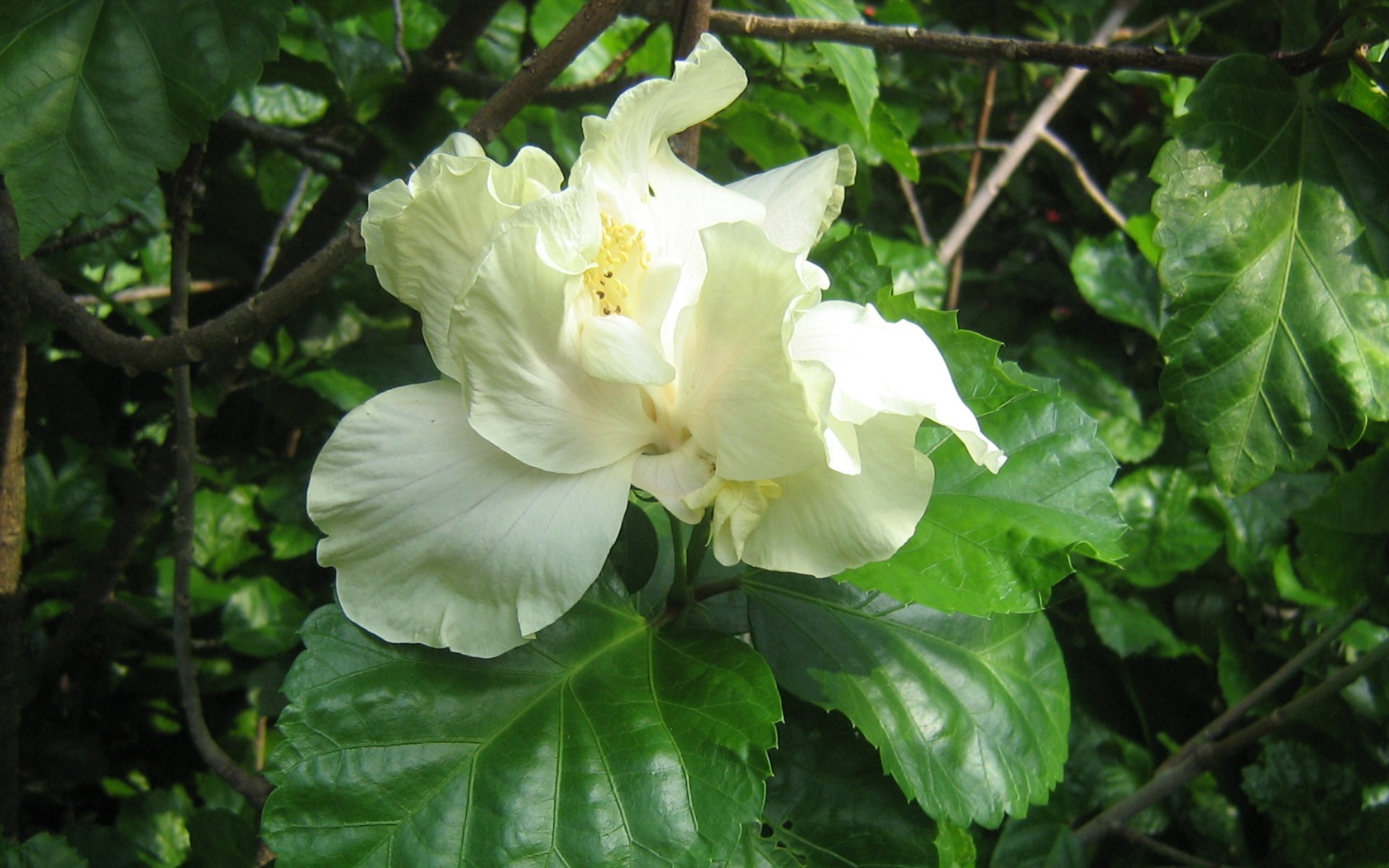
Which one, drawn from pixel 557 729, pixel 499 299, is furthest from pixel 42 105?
pixel 557 729

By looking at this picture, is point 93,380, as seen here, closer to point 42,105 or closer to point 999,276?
point 42,105

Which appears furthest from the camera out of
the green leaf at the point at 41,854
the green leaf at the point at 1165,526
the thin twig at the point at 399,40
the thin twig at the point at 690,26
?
the green leaf at the point at 1165,526

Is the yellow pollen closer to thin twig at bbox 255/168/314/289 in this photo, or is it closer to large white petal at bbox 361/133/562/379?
large white petal at bbox 361/133/562/379

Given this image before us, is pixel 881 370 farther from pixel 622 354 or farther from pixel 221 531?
pixel 221 531

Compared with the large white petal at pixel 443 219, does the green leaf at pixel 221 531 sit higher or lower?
lower

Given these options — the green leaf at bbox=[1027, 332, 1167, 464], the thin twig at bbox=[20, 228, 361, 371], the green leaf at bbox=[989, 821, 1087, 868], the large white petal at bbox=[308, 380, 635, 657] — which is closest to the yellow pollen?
the large white petal at bbox=[308, 380, 635, 657]

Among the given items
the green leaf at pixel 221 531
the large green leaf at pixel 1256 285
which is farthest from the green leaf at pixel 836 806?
the green leaf at pixel 221 531

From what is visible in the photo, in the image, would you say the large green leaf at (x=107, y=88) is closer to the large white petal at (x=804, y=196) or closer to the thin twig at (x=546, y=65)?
the thin twig at (x=546, y=65)
